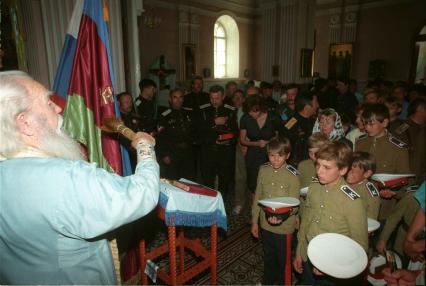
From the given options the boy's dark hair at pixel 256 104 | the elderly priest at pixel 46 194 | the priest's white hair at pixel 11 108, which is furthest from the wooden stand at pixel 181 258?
the boy's dark hair at pixel 256 104

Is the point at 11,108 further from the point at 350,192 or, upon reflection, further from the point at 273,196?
the point at 273,196

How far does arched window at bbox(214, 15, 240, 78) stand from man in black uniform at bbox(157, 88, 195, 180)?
915 centimetres

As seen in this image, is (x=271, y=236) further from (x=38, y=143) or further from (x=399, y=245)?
(x=38, y=143)

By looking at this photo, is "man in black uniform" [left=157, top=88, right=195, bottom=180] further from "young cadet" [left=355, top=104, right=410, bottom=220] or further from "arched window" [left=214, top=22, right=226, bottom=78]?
"arched window" [left=214, top=22, right=226, bottom=78]

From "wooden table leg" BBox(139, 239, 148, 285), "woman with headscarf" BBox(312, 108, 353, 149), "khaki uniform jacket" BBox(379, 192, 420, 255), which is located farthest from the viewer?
"woman with headscarf" BBox(312, 108, 353, 149)

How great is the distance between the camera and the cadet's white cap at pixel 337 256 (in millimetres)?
1455

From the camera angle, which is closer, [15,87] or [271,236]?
[15,87]

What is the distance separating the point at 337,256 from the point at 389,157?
169 centimetres

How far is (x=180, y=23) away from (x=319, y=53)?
654cm

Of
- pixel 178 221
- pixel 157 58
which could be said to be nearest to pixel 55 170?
pixel 178 221

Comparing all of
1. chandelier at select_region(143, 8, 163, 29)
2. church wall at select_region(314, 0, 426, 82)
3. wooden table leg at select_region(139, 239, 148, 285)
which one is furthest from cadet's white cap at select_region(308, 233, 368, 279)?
church wall at select_region(314, 0, 426, 82)

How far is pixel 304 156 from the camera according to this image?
391 centimetres

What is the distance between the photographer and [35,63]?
2928 millimetres

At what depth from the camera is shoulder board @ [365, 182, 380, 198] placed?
233 cm
